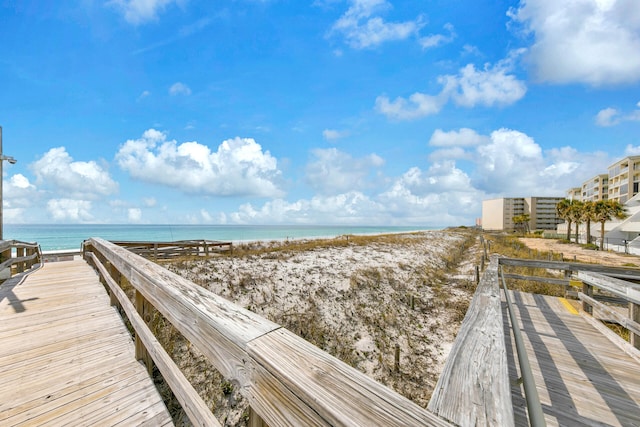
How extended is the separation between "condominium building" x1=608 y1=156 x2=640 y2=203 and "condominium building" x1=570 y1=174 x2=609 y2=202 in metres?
5.24

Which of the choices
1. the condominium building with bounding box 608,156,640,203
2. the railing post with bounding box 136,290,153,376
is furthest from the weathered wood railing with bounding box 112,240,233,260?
the condominium building with bounding box 608,156,640,203

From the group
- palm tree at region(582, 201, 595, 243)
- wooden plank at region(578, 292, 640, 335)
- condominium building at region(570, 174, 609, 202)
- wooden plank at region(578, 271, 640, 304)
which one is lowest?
wooden plank at region(578, 292, 640, 335)

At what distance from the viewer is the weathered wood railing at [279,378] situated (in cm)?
67

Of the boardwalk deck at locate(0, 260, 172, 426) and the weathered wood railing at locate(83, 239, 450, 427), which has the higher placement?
the weathered wood railing at locate(83, 239, 450, 427)

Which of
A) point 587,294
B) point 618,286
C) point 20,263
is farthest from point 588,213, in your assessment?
point 20,263

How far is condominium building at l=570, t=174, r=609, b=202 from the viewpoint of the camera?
2451 inches

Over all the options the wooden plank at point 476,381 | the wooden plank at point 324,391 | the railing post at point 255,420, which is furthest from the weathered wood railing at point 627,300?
the railing post at point 255,420

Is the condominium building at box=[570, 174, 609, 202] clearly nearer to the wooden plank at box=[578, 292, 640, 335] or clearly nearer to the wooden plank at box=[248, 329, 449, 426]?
the wooden plank at box=[578, 292, 640, 335]

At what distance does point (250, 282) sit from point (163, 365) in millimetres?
8276

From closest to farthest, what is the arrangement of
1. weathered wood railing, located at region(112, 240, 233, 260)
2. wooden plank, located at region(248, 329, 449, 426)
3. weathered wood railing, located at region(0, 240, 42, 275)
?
wooden plank, located at region(248, 329, 449, 426), weathered wood railing, located at region(0, 240, 42, 275), weathered wood railing, located at region(112, 240, 233, 260)

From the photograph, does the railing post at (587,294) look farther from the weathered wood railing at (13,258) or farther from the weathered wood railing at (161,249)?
the weathered wood railing at (161,249)

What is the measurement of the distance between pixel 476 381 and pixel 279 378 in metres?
0.91

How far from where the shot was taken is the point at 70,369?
2.63 metres

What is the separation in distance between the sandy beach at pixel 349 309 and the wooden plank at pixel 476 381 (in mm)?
5584
